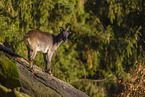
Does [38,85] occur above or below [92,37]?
below

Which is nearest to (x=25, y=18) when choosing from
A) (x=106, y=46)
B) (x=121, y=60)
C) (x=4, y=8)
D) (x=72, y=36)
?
(x=4, y=8)

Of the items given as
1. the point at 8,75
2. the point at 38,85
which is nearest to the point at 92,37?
the point at 38,85

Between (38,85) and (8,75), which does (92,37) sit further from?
(8,75)

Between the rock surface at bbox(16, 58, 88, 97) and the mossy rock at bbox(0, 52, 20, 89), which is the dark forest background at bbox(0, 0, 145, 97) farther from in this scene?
the mossy rock at bbox(0, 52, 20, 89)

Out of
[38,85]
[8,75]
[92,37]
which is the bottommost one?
[38,85]

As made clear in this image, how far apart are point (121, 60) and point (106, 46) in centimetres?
122

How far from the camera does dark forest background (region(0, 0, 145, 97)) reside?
36.0 feet

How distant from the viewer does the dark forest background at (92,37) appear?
11.0 metres

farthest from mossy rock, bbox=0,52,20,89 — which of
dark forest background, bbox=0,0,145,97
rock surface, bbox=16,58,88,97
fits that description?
dark forest background, bbox=0,0,145,97

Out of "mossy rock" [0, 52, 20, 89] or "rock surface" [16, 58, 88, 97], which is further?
"rock surface" [16, 58, 88, 97]

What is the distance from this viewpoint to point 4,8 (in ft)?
34.4

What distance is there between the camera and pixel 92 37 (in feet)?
45.8

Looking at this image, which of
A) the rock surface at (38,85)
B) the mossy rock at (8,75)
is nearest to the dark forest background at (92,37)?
the rock surface at (38,85)

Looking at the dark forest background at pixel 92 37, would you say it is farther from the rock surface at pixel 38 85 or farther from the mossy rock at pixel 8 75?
the mossy rock at pixel 8 75
